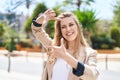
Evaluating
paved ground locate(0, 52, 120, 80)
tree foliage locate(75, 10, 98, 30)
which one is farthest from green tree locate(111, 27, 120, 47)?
tree foliage locate(75, 10, 98, 30)

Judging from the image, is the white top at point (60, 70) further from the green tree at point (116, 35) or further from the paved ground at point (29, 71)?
the green tree at point (116, 35)

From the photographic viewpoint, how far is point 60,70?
1.73 metres

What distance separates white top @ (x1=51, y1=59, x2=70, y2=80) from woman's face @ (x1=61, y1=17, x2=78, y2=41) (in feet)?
0.39

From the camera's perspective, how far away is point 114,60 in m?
13.1

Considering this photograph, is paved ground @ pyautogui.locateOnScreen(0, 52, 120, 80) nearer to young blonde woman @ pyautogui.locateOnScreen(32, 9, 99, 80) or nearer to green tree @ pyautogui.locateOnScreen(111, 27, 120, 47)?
young blonde woman @ pyautogui.locateOnScreen(32, 9, 99, 80)

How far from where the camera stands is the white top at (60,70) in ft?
5.62

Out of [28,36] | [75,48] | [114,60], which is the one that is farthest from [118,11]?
[75,48]

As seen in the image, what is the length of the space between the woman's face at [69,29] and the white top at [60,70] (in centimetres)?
12

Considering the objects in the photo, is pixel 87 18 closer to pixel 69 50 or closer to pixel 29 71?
pixel 29 71

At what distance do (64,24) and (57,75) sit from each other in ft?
0.79

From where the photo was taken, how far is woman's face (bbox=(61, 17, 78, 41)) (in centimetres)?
172

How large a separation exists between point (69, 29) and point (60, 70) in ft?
0.64

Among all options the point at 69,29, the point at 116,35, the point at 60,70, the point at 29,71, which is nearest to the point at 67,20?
the point at 69,29

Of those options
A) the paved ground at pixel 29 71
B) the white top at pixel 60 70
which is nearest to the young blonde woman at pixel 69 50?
the white top at pixel 60 70
